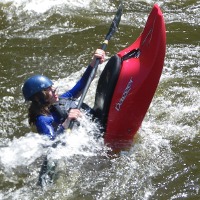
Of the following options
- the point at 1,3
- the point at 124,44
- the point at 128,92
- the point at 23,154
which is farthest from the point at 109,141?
the point at 1,3

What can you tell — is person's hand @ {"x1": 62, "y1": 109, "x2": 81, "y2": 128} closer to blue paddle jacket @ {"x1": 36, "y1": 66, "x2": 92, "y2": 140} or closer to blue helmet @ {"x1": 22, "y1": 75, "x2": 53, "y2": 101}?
blue paddle jacket @ {"x1": 36, "y1": 66, "x2": 92, "y2": 140}

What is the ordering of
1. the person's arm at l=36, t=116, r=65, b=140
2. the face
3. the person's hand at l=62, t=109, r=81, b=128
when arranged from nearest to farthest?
the person's hand at l=62, t=109, r=81, b=128
the person's arm at l=36, t=116, r=65, b=140
the face

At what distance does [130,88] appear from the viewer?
4.63 meters

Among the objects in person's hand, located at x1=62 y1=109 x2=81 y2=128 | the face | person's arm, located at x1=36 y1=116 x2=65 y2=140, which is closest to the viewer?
person's hand, located at x1=62 y1=109 x2=81 y2=128

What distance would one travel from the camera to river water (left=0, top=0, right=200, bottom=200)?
14.5ft

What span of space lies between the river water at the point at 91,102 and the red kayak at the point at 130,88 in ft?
0.57

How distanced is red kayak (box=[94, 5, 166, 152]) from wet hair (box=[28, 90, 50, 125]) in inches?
21.5

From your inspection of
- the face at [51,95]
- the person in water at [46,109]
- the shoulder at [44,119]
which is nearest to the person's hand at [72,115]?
the person in water at [46,109]

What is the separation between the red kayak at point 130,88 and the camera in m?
4.63

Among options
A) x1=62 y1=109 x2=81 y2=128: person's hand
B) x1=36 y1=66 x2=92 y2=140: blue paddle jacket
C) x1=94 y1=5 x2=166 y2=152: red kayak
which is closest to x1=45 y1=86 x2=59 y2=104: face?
x1=36 y1=66 x2=92 y2=140: blue paddle jacket

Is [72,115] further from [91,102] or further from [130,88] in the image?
[91,102]

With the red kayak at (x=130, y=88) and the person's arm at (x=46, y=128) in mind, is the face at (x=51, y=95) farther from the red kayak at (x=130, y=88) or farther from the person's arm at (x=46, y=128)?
the red kayak at (x=130, y=88)

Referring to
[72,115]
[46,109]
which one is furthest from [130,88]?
[46,109]

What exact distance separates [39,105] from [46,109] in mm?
74
